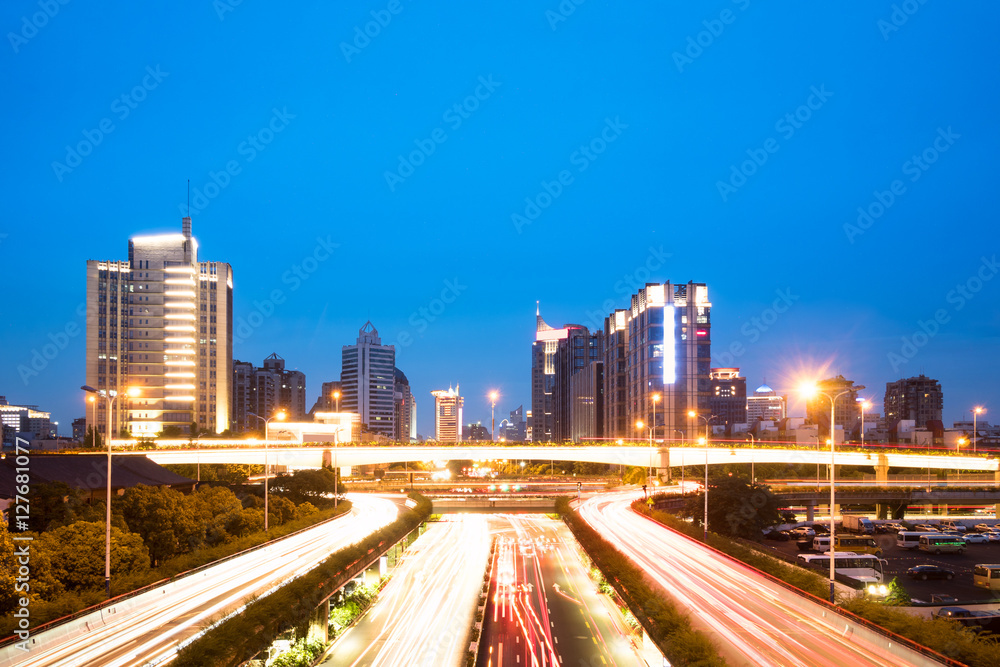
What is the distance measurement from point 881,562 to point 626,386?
122443 mm

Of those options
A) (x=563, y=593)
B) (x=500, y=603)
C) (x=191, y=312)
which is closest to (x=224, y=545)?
(x=500, y=603)

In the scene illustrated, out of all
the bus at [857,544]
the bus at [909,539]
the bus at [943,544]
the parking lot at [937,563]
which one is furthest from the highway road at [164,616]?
the bus at [909,539]

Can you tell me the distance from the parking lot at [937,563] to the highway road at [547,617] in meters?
15.7

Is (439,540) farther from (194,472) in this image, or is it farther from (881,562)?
(194,472)

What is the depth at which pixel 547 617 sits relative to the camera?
127 feet

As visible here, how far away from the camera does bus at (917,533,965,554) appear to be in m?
60.4

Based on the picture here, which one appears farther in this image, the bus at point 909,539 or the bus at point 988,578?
the bus at point 909,539

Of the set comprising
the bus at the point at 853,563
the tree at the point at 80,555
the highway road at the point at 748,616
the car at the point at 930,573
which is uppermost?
the tree at the point at 80,555

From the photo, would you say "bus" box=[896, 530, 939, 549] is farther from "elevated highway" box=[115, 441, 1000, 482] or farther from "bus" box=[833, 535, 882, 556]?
"elevated highway" box=[115, 441, 1000, 482]

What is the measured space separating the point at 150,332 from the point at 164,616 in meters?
154

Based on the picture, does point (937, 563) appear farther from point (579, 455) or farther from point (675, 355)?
point (675, 355)

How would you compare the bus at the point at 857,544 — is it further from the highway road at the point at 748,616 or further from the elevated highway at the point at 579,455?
the elevated highway at the point at 579,455

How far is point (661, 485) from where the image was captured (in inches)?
3932

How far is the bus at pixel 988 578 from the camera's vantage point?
151ft
